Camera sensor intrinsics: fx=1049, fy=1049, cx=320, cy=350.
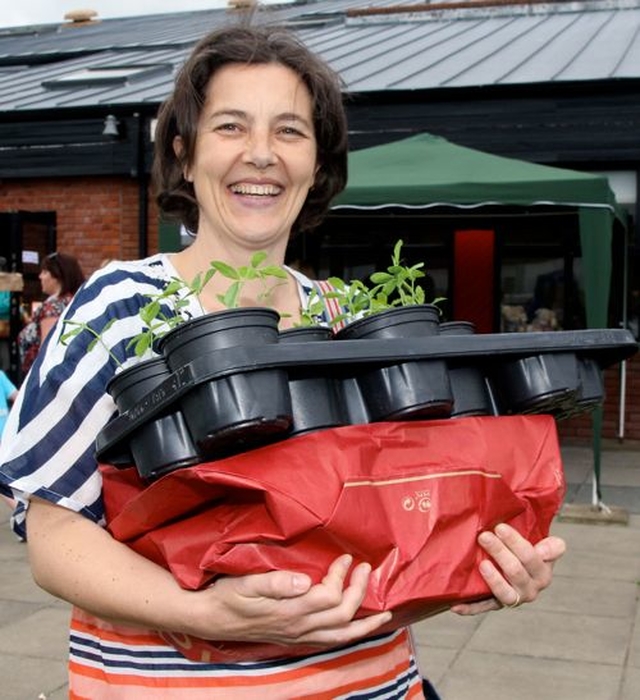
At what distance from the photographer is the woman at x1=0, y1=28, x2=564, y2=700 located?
1.37 m

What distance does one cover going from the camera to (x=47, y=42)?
63.2 feet

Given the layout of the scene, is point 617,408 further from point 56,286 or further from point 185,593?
point 185,593

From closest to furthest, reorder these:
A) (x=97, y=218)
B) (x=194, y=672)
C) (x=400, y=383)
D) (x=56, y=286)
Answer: (x=400, y=383) < (x=194, y=672) < (x=56, y=286) < (x=97, y=218)

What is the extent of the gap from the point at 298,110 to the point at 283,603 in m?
0.86

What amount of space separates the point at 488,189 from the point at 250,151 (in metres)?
6.38

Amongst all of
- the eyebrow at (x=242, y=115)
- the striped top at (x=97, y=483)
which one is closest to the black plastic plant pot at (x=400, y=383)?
the striped top at (x=97, y=483)

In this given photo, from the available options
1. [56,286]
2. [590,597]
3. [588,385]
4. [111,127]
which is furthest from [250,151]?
[111,127]

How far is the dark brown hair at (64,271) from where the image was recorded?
8109 millimetres

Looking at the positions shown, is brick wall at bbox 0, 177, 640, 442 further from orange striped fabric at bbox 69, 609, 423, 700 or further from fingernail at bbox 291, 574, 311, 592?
fingernail at bbox 291, 574, 311, 592

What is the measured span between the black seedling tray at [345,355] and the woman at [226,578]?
0.13 metres

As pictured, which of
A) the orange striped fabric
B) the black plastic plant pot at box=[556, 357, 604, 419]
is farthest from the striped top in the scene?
the black plastic plant pot at box=[556, 357, 604, 419]

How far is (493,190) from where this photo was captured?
789 centimetres

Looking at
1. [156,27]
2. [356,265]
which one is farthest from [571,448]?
[156,27]

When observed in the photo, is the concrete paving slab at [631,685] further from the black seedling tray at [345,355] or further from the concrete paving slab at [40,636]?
the black seedling tray at [345,355]
